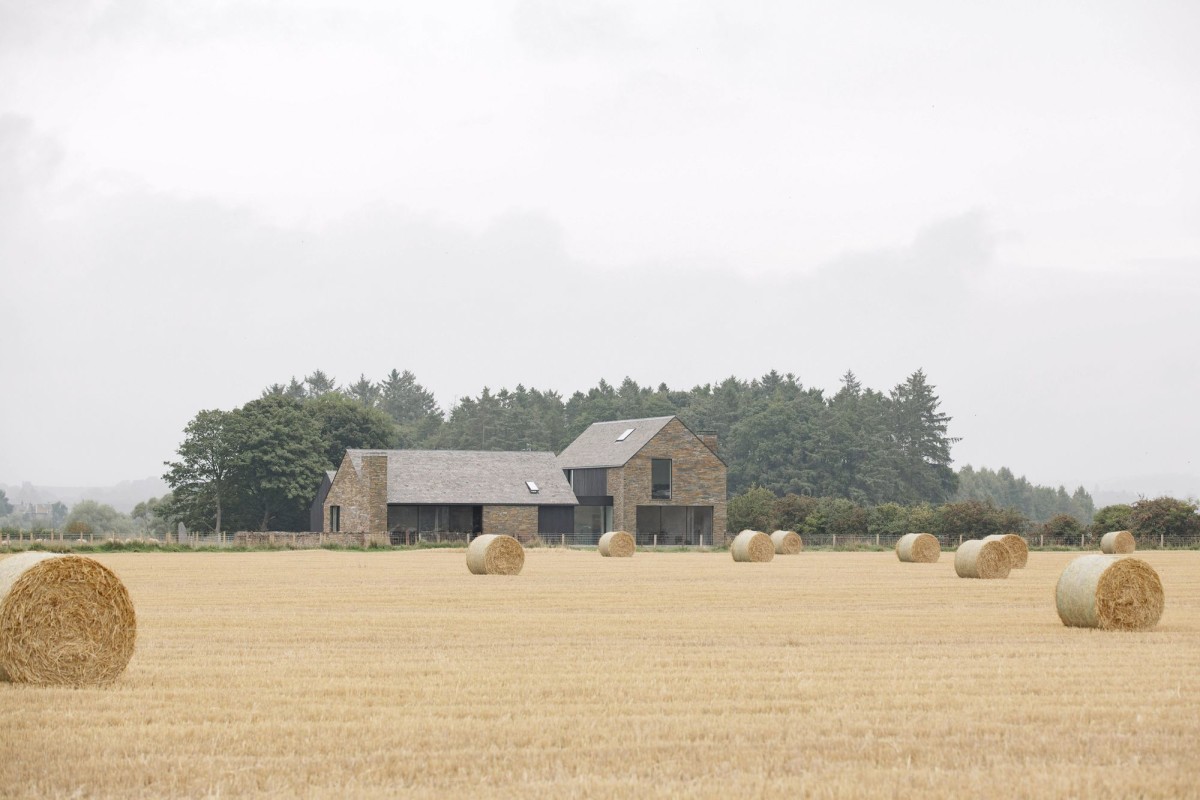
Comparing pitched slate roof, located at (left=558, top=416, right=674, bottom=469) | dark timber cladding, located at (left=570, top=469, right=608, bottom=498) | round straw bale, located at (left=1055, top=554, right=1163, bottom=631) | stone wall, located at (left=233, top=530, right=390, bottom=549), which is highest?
pitched slate roof, located at (left=558, top=416, right=674, bottom=469)

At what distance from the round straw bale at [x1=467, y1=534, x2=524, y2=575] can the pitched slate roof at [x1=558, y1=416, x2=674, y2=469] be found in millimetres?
36659

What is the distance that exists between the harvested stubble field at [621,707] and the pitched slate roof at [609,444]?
170 ft

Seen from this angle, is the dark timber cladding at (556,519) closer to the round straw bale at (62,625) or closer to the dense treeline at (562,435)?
the dense treeline at (562,435)

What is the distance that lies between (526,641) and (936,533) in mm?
60372

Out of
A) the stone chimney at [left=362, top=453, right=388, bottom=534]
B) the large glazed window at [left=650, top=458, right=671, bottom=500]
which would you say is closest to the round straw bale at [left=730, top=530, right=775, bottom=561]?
the large glazed window at [left=650, top=458, right=671, bottom=500]

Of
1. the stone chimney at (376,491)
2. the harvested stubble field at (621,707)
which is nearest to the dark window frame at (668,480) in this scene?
the stone chimney at (376,491)

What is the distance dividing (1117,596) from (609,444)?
2327 inches

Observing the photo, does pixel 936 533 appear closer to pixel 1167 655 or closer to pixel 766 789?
pixel 1167 655

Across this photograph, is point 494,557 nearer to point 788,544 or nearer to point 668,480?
point 788,544

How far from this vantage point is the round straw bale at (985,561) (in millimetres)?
36125

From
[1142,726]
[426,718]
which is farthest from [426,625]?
[1142,726]

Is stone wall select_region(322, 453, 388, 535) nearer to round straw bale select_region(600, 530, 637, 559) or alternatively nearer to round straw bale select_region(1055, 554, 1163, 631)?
round straw bale select_region(600, 530, 637, 559)

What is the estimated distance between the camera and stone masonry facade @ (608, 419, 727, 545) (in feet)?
246

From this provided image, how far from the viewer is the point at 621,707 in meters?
12.5
